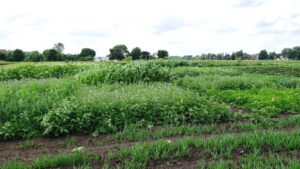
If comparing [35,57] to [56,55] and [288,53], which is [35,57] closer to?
[56,55]

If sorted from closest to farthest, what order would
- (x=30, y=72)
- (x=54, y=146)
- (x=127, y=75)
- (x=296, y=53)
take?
(x=54, y=146) → (x=127, y=75) → (x=30, y=72) → (x=296, y=53)

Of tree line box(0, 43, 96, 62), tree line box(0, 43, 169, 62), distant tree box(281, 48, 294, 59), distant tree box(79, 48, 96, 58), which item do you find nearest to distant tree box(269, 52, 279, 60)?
distant tree box(281, 48, 294, 59)

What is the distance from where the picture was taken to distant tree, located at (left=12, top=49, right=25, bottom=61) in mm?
47456

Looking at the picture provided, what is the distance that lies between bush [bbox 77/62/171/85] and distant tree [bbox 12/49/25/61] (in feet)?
123

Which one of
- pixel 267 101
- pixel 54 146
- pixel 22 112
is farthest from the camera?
pixel 267 101

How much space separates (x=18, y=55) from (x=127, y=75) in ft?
127

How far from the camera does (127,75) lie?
13.1m

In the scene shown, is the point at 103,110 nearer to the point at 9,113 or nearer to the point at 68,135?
the point at 68,135

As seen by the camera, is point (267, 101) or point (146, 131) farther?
point (267, 101)

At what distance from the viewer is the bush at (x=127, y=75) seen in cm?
1280

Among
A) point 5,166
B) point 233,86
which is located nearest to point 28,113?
point 5,166

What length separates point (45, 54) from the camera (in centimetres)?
4697

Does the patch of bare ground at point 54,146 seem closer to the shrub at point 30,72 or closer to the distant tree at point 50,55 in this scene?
the shrub at point 30,72

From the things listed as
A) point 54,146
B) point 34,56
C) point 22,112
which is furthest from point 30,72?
point 34,56
